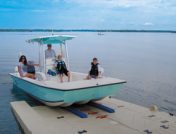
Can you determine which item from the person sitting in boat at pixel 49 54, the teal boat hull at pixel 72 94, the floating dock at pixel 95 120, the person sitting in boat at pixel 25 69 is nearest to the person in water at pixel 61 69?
the person sitting in boat at pixel 49 54

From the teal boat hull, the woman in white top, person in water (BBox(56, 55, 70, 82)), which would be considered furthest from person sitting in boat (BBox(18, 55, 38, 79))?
the teal boat hull

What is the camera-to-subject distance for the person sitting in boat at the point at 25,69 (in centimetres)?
1164

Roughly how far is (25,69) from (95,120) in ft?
16.5

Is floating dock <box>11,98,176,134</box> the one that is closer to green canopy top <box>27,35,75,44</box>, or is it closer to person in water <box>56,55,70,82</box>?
person in water <box>56,55,70,82</box>

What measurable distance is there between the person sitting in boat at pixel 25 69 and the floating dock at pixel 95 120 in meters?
1.65

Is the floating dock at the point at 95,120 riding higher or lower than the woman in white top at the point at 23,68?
lower

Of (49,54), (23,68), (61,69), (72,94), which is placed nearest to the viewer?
(72,94)

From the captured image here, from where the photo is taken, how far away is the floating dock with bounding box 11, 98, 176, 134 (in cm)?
777

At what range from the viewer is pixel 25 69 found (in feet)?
40.9

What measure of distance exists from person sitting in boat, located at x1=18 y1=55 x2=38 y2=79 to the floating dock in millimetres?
1648

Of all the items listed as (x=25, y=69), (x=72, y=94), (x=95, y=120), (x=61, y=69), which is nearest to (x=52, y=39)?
(x=61, y=69)

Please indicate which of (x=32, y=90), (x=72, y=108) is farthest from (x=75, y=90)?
(x=32, y=90)

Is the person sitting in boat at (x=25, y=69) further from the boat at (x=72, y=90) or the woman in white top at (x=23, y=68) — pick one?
the boat at (x=72, y=90)

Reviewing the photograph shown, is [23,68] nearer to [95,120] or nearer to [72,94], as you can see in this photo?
[72,94]
